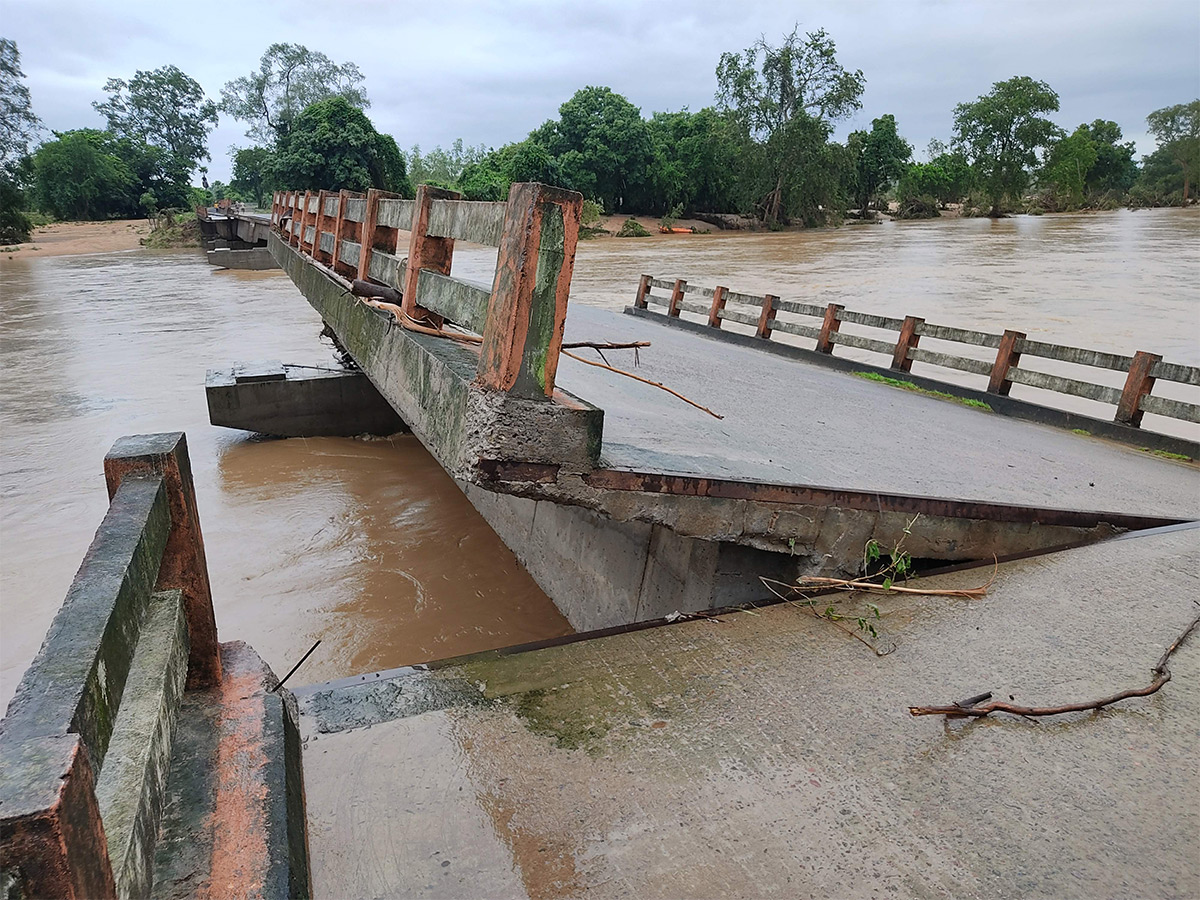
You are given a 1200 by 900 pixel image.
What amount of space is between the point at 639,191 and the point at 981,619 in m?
57.2

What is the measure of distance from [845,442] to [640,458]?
6.84 ft

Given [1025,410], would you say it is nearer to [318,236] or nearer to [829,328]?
[829,328]

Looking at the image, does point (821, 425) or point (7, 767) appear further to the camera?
point (821, 425)

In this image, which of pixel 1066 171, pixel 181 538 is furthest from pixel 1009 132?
pixel 181 538

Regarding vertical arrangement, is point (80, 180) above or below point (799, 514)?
above

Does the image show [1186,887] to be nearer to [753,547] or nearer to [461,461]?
[753,547]

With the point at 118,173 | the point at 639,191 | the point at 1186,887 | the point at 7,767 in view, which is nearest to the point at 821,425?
the point at 1186,887

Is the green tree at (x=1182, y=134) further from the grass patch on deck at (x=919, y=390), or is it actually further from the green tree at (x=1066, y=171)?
the grass patch on deck at (x=919, y=390)

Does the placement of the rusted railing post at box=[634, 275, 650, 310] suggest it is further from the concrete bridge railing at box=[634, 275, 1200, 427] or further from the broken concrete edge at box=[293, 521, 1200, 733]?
the broken concrete edge at box=[293, 521, 1200, 733]

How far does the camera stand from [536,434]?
9.00 feet

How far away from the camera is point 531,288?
103 inches

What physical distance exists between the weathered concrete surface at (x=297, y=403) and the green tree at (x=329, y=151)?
43082mm

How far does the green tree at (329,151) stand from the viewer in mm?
48438

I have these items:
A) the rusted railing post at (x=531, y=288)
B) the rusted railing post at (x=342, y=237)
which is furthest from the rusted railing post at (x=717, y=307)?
the rusted railing post at (x=531, y=288)
